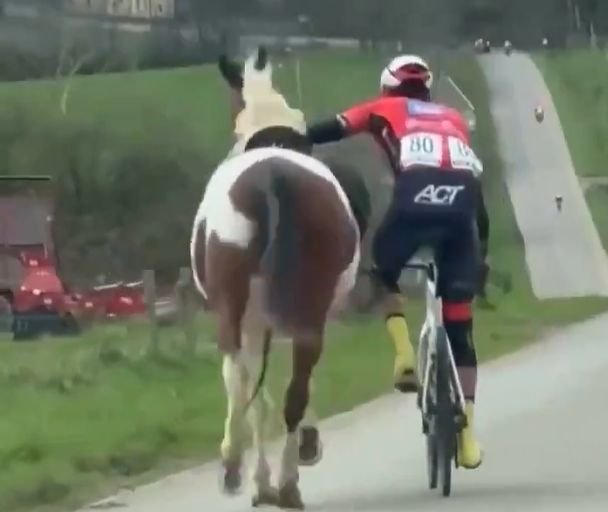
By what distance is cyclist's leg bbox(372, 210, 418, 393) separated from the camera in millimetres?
9266

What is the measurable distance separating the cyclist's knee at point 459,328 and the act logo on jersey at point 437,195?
0.55 metres

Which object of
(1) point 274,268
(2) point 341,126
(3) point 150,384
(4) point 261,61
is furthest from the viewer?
(3) point 150,384

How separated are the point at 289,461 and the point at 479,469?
196 centimetres

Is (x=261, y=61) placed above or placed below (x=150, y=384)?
above

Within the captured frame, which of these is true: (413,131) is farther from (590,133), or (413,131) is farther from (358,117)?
(590,133)

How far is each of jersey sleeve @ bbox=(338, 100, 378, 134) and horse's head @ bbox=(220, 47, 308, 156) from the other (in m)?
0.20

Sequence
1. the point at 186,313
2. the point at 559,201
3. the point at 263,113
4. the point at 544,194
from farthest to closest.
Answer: the point at 559,201 < the point at 544,194 < the point at 186,313 < the point at 263,113

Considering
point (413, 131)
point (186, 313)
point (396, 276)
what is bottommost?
point (186, 313)

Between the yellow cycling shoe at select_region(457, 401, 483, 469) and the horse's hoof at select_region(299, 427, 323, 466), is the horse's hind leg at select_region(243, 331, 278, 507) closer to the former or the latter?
the horse's hoof at select_region(299, 427, 323, 466)

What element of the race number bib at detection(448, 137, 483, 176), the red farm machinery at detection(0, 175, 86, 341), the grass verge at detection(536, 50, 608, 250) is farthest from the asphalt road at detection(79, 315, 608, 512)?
the grass verge at detection(536, 50, 608, 250)

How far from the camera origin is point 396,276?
9.43 m

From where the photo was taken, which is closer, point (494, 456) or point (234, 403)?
point (234, 403)

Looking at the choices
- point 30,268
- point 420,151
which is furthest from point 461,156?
point 30,268

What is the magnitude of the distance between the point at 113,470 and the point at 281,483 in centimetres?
248
